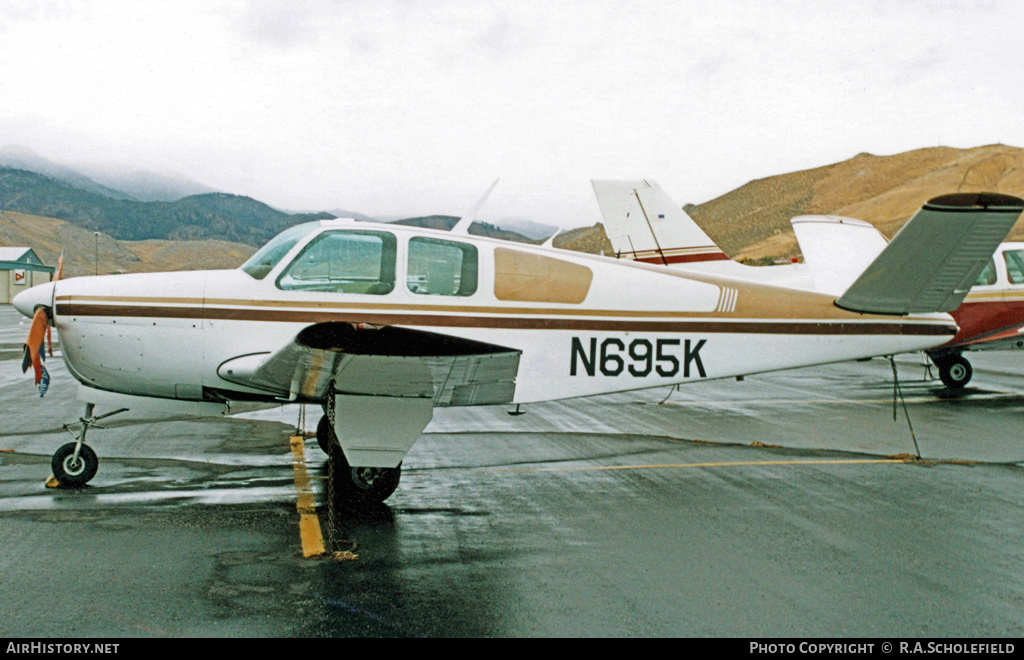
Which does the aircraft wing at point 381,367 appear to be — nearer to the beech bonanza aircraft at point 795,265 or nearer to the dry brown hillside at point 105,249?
the beech bonanza aircraft at point 795,265

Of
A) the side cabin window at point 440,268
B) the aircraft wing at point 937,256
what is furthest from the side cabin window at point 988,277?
the side cabin window at point 440,268

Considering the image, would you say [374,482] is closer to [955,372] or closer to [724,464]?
[724,464]

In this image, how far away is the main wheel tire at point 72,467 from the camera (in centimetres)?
577

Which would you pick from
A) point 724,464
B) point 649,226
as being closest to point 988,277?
point 649,226

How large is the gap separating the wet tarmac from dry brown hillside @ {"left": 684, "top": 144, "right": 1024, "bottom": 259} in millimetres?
48572

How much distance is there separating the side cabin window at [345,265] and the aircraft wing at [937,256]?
4014mm

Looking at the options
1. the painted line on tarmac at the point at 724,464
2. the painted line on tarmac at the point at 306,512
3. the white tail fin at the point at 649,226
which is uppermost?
the white tail fin at the point at 649,226

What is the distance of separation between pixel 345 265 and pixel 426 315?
76 cm

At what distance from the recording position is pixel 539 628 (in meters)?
3.42

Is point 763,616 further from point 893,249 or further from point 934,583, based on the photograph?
point 893,249

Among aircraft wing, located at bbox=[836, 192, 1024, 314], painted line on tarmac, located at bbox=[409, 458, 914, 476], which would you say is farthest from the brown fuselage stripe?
painted line on tarmac, located at bbox=[409, 458, 914, 476]

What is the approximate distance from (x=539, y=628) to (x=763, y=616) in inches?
45.2

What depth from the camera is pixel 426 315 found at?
18.6 ft

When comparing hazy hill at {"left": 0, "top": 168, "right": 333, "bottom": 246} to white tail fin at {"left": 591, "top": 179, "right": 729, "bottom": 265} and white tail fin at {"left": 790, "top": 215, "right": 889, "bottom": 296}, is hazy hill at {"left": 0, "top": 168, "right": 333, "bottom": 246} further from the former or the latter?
white tail fin at {"left": 790, "top": 215, "right": 889, "bottom": 296}
